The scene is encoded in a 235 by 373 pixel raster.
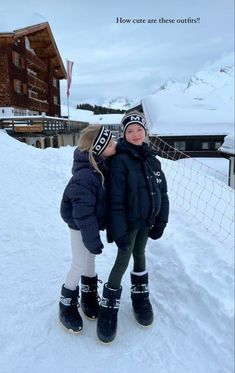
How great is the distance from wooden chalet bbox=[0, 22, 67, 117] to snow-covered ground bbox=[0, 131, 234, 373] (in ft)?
60.0

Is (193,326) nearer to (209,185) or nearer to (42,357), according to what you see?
(42,357)

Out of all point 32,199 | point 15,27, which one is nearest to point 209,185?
point 32,199

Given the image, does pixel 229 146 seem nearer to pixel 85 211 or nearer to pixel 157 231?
pixel 157 231

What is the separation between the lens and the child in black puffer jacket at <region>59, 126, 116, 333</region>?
95.7 inches

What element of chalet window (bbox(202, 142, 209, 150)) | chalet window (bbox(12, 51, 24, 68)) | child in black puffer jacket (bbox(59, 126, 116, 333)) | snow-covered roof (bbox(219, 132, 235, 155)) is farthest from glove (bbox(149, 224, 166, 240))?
chalet window (bbox(202, 142, 209, 150))

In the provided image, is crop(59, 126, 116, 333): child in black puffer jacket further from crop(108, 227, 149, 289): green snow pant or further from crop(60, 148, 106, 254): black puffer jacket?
crop(108, 227, 149, 289): green snow pant

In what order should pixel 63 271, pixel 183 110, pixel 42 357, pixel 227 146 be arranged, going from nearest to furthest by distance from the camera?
pixel 42 357, pixel 63 271, pixel 227 146, pixel 183 110

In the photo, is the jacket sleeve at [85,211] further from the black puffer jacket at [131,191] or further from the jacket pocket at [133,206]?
the jacket pocket at [133,206]

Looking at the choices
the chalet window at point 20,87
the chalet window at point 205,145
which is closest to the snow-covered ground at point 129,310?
the chalet window at point 20,87

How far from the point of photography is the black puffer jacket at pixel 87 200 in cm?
242

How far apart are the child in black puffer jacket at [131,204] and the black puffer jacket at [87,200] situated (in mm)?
98

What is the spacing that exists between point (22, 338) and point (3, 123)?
635 inches

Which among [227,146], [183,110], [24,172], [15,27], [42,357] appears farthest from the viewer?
[183,110]

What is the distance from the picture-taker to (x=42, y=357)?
Result: 252 centimetres
